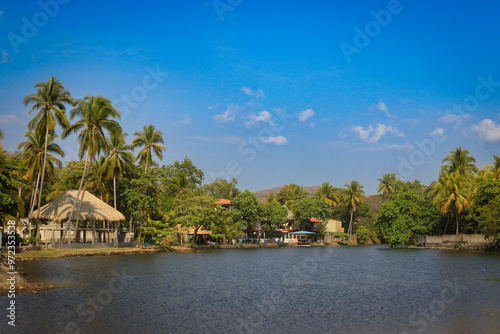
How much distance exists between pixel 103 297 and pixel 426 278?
23.4 meters

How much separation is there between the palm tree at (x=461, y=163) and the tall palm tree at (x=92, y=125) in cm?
6377

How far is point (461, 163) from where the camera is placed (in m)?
82.1

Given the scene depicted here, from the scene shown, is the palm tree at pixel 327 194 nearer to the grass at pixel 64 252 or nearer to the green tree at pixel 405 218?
the green tree at pixel 405 218

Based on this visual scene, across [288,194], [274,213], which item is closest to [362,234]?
[288,194]

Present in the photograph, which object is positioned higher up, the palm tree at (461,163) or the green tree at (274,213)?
the palm tree at (461,163)

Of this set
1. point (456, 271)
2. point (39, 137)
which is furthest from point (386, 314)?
point (39, 137)

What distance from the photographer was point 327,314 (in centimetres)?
1856

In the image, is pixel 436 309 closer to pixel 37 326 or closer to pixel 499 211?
pixel 37 326

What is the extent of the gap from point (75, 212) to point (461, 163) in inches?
2759

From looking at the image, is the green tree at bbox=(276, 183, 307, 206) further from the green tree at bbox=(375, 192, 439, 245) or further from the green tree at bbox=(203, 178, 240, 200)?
the green tree at bbox=(375, 192, 439, 245)

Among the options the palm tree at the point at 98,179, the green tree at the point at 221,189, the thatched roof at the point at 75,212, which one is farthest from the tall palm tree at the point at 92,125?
the green tree at the point at 221,189

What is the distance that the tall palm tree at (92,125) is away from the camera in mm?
51594

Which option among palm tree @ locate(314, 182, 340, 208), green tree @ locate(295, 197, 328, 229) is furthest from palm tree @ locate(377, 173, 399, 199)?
green tree @ locate(295, 197, 328, 229)

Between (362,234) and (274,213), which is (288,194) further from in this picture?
(274,213)
